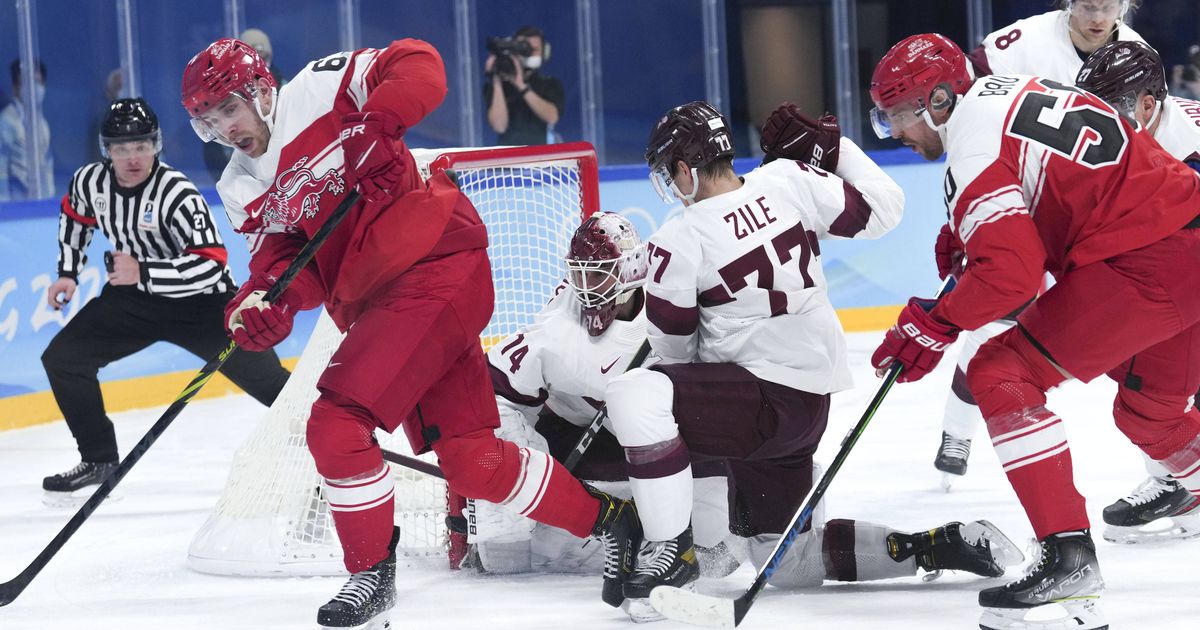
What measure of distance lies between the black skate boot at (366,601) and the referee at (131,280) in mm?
1710

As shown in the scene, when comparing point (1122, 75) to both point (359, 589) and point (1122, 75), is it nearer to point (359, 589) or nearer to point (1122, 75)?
point (1122, 75)

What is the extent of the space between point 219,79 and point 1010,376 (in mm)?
1466

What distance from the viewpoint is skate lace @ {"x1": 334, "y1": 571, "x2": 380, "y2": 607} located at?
2.50 meters

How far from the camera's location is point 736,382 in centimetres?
265

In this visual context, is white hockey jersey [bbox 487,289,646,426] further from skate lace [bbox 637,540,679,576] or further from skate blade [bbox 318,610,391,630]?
skate blade [bbox 318,610,391,630]

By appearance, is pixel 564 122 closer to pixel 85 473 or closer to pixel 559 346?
pixel 85 473

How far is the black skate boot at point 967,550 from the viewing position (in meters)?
2.63

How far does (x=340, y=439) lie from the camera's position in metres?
2.47

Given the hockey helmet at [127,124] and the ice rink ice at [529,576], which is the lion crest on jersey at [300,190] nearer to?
the ice rink ice at [529,576]

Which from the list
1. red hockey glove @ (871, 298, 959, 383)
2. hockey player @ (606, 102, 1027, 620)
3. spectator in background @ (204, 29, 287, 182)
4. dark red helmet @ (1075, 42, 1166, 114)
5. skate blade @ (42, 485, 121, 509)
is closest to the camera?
red hockey glove @ (871, 298, 959, 383)

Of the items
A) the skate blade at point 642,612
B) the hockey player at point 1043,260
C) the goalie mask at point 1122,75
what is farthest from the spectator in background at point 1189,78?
Result: the skate blade at point 642,612

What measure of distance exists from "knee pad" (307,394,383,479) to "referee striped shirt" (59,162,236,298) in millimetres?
1866

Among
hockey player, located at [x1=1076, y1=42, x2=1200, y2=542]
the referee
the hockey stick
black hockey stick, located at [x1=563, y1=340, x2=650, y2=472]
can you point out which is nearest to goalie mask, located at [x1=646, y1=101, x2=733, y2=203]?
black hockey stick, located at [x1=563, y1=340, x2=650, y2=472]

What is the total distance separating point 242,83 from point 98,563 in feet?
4.45
